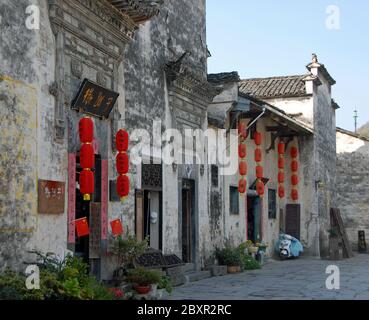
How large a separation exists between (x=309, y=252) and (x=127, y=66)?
1320cm

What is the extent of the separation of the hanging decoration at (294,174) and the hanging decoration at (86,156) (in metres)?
14.2

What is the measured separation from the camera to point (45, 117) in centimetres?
849

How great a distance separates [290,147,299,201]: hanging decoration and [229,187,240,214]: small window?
5.72m

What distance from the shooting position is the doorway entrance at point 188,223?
1389 centimetres

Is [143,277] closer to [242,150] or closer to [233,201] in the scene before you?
[233,201]

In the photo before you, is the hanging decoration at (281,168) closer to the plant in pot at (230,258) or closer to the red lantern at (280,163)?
the red lantern at (280,163)

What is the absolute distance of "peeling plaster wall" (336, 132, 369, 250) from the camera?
90.6 feet

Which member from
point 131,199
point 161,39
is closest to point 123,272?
point 131,199

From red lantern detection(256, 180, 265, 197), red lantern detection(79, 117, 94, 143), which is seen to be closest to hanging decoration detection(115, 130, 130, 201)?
red lantern detection(79, 117, 94, 143)

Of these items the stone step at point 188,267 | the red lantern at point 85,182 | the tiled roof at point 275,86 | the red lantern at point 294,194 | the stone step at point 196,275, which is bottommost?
the stone step at point 196,275

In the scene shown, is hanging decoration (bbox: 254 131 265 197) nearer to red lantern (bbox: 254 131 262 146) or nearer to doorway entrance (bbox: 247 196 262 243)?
red lantern (bbox: 254 131 262 146)

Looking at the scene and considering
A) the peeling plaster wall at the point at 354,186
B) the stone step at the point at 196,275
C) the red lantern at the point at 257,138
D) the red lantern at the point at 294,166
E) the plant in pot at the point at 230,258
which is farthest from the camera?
the peeling plaster wall at the point at 354,186

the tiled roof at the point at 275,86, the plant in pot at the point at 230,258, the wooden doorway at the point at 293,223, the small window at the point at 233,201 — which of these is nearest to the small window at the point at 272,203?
the wooden doorway at the point at 293,223
